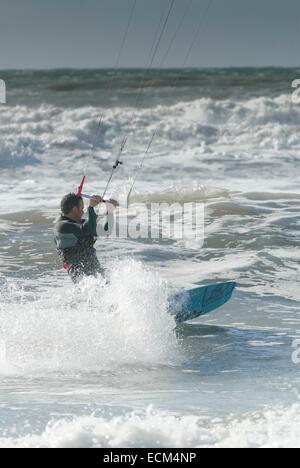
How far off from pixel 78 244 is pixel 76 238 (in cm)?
7

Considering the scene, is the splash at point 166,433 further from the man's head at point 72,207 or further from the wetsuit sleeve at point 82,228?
the man's head at point 72,207

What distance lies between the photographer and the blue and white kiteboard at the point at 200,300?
10.4 metres

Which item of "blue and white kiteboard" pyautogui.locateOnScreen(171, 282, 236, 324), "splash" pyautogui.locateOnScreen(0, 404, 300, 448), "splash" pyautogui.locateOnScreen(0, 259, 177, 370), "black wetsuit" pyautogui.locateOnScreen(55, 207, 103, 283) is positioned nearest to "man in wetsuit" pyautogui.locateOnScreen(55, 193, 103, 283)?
"black wetsuit" pyautogui.locateOnScreen(55, 207, 103, 283)

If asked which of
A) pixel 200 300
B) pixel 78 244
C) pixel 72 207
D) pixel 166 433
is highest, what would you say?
pixel 72 207

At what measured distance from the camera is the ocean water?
6.83 m

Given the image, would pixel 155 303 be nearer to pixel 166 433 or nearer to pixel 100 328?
pixel 100 328

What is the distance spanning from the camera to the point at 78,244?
10.1 meters

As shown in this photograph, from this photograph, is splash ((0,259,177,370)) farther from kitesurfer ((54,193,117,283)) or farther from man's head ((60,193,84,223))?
man's head ((60,193,84,223))

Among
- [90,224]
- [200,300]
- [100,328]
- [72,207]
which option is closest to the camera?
[100,328]

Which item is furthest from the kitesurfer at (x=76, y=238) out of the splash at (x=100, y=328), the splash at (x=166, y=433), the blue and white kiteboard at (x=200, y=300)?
the splash at (x=166, y=433)

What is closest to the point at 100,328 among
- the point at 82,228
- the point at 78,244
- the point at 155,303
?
the point at 155,303

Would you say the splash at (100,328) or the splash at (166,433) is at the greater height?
the splash at (100,328)
